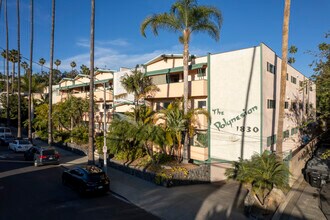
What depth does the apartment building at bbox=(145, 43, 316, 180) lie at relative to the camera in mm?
18844

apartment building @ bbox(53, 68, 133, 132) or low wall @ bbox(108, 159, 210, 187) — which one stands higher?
apartment building @ bbox(53, 68, 133, 132)

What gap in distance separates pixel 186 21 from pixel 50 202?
604 inches

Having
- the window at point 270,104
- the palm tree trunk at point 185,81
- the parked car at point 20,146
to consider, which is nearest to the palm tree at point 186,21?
the palm tree trunk at point 185,81

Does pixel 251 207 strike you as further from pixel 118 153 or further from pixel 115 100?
pixel 115 100

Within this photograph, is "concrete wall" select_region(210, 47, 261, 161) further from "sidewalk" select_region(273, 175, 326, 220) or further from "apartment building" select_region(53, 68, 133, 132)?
"apartment building" select_region(53, 68, 133, 132)

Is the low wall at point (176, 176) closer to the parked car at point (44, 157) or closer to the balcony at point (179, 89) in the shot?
the balcony at point (179, 89)

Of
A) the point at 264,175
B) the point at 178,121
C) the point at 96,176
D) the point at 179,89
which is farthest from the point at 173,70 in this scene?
the point at 264,175

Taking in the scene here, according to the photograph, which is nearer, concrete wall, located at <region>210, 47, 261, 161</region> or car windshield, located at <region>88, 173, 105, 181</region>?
car windshield, located at <region>88, 173, 105, 181</region>

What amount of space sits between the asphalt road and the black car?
18.0 inches

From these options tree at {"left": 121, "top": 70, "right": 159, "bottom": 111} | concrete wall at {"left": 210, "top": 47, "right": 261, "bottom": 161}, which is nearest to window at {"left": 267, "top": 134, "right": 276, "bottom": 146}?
concrete wall at {"left": 210, "top": 47, "right": 261, "bottom": 161}

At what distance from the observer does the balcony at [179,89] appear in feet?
70.3

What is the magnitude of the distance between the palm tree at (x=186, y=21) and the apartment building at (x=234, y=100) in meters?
2.11

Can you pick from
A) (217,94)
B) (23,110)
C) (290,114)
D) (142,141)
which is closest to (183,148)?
(142,141)

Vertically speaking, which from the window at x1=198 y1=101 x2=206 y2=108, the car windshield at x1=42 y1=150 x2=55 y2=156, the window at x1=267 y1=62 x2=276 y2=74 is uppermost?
the window at x1=267 y1=62 x2=276 y2=74
